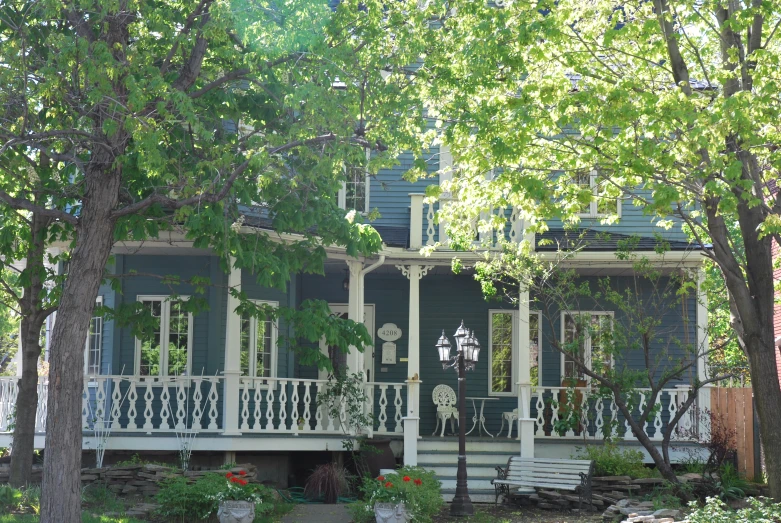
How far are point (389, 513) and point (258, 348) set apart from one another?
546 centimetres

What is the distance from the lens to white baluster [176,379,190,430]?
1458 centimetres

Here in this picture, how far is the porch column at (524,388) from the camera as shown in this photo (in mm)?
15672

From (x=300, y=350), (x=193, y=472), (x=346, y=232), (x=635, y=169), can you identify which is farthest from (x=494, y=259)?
(x=193, y=472)

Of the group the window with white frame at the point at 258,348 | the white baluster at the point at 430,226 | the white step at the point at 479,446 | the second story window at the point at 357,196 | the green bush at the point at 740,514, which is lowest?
the green bush at the point at 740,514

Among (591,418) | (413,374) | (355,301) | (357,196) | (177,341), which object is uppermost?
(357,196)

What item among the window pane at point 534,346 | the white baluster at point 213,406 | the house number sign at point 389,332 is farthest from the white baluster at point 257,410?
the window pane at point 534,346

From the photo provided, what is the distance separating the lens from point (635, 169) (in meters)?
10.2

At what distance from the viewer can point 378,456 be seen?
15.8m

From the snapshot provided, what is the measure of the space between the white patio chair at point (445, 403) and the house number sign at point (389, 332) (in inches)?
60.1

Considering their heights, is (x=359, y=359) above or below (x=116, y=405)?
above

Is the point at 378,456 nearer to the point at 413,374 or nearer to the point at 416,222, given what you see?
the point at 413,374

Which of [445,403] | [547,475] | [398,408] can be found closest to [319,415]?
[398,408]

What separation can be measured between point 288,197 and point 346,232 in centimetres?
103

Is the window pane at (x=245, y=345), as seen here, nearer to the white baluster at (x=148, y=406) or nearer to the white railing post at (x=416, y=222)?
the white baluster at (x=148, y=406)
